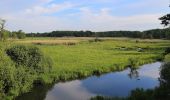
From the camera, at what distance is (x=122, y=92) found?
32.3 meters

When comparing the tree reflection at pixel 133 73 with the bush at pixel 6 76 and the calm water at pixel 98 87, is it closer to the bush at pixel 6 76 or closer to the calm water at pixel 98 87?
the calm water at pixel 98 87

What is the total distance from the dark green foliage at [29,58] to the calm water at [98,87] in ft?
9.85

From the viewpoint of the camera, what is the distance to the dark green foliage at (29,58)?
33.6 m

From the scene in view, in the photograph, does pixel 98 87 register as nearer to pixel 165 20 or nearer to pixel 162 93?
pixel 162 93

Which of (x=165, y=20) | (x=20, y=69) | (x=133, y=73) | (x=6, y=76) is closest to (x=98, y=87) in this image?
(x=20, y=69)

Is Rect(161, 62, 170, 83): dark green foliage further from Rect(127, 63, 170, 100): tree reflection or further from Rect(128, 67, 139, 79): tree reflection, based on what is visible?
Rect(128, 67, 139, 79): tree reflection

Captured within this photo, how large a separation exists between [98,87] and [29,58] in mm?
7811

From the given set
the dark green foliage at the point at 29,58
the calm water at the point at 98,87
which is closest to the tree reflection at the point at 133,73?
the calm water at the point at 98,87

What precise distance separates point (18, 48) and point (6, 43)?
2.86 metres

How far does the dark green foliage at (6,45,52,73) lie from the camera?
33562 millimetres

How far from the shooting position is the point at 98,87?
35.4m

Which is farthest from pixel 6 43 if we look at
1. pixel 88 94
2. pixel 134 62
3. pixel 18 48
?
pixel 134 62

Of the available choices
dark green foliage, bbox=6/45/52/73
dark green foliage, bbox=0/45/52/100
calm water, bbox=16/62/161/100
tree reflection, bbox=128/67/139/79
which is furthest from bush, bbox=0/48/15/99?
tree reflection, bbox=128/67/139/79

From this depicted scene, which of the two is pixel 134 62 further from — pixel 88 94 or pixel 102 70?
pixel 88 94
